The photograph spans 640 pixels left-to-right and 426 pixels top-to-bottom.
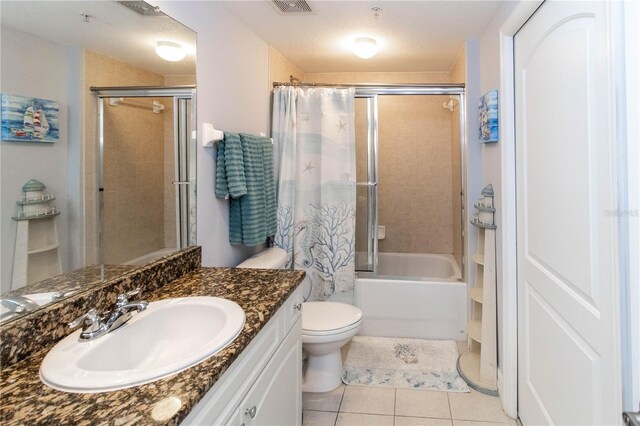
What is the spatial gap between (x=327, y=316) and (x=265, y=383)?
3.37 feet

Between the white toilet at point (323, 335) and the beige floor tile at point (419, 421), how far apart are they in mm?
440

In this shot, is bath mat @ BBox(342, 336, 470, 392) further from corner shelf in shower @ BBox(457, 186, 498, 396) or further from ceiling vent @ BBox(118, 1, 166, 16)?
ceiling vent @ BBox(118, 1, 166, 16)

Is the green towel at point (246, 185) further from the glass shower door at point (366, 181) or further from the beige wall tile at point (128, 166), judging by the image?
the glass shower door at point (366, 181)

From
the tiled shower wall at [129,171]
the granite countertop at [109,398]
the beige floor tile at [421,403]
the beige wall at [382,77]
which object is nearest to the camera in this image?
the granite countertop at [109,398]

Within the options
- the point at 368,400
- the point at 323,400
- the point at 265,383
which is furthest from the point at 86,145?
the point at 368,400

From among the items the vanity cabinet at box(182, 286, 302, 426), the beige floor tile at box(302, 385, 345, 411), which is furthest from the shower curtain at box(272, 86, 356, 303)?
the vanity cabinet at box(182, 286, 302, 426)

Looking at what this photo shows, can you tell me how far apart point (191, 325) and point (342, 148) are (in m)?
1.87

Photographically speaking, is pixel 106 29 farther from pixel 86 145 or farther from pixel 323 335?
pixel 323 335

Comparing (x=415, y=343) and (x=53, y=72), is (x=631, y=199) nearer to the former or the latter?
(x=53, y=72)

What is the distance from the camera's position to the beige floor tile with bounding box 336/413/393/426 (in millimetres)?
1916

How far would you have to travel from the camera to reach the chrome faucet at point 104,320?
1.02m

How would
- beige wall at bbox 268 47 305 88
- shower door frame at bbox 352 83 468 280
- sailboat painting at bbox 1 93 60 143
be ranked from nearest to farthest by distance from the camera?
sailboat painting at bbox 1 93 60 143, shower door frame at bbox 352 83 468 280, beige wall at bbox 268 47 305 88

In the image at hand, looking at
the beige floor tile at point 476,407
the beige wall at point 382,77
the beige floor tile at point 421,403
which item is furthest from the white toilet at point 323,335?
the beige wall at point 382,77

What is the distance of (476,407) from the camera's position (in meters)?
2.04
